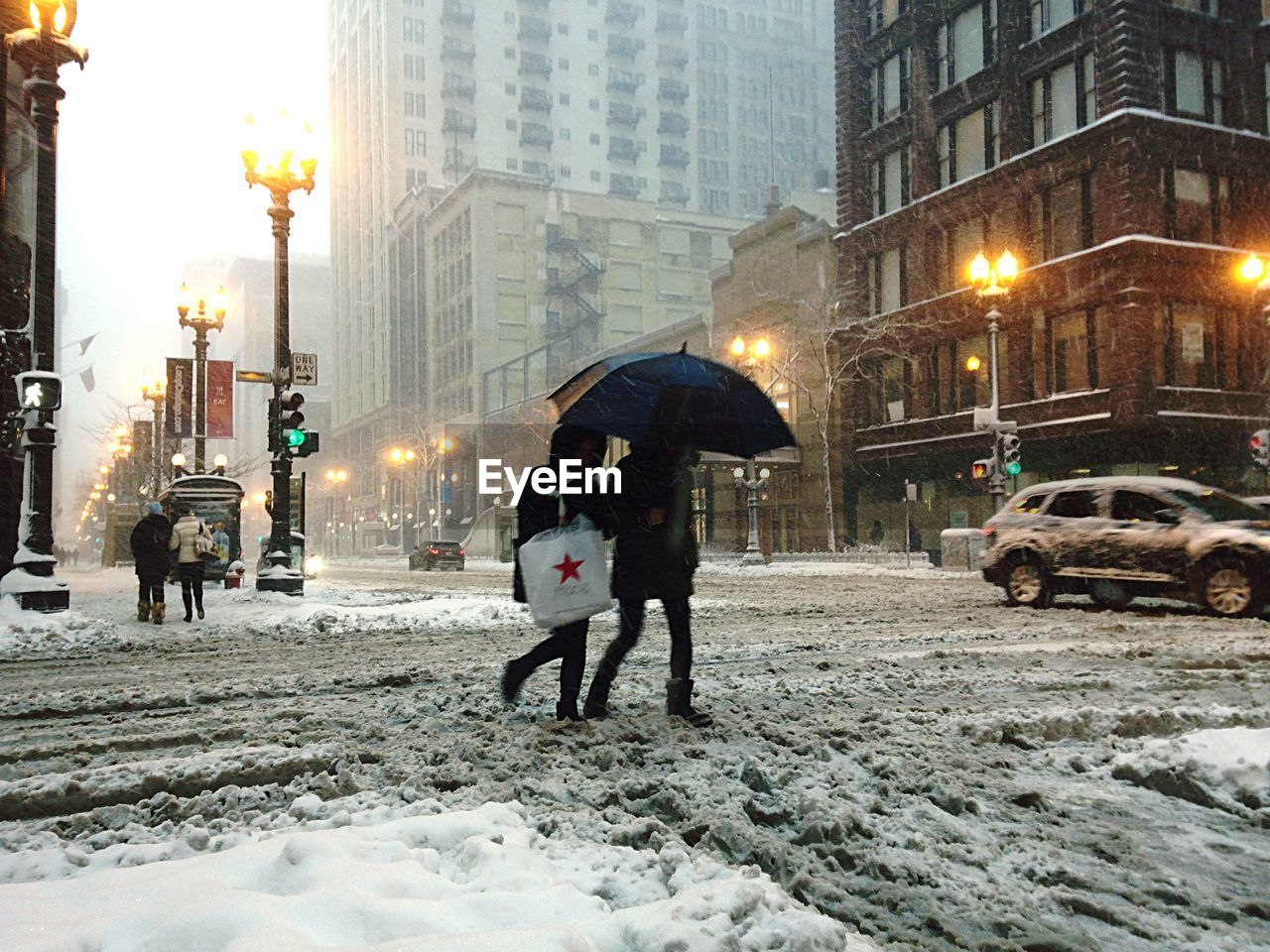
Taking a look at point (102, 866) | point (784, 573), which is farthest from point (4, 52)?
point (784, 573)

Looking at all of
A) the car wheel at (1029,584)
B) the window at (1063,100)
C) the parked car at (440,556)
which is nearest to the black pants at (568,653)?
the car wheel at (1029,584)

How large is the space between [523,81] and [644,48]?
16.3m

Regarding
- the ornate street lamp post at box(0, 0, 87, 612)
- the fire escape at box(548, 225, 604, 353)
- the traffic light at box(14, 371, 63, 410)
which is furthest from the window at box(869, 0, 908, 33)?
the fire escape at box(548, 225, 604, 353)

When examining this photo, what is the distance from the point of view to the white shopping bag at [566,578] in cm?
524

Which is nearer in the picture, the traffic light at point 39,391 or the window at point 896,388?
the traffic light at point 39,391

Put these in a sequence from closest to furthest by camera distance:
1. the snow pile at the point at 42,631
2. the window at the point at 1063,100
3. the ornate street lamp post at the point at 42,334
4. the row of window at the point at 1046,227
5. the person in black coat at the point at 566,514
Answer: the person in black coat at the point at 566,514, the snow pile at the point at 42,631, the ornate street lamp post at the point at 42,334, the row of window at the point at 1046,227, the window at the point at 1063,100

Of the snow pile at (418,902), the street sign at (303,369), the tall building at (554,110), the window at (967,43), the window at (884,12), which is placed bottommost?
the snow pile at (418,902)

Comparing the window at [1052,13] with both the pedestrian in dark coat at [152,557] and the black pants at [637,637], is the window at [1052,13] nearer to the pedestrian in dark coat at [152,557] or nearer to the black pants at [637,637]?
the pedestrian in dark coat at [152,557]

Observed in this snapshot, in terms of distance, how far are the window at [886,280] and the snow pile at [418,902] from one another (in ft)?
124

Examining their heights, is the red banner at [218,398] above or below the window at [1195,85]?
below

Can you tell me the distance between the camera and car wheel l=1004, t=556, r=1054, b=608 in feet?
45.0

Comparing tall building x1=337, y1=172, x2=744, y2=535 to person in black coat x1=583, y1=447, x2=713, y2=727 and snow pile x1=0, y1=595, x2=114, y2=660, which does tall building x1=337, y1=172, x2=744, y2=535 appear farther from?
person in black coat x1=583, y1=447, x2=713, y2=727

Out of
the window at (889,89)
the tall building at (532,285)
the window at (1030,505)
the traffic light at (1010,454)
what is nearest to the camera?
the window at (1030,505)

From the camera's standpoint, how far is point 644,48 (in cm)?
10888
